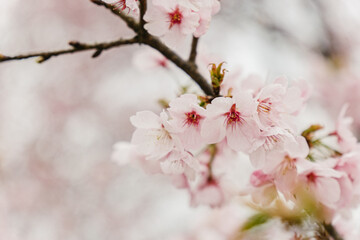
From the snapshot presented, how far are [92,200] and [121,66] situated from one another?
2.67 m

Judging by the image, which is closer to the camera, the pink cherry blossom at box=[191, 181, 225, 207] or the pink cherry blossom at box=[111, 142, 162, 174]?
the pink cherry blossom at box=[111, 142, 162, 174]

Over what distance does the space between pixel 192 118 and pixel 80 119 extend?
6.38 m

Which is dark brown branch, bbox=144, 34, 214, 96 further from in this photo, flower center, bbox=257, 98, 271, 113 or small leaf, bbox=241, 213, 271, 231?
small leaf, bbox=241, 213, 271, 231

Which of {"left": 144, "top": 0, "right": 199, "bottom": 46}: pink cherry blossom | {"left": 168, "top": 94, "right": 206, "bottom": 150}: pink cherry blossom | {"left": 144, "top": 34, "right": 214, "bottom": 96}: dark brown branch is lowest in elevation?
{"left": 168, "top": 94, "right": 206, "bottom": 150}: pink cherry blossom

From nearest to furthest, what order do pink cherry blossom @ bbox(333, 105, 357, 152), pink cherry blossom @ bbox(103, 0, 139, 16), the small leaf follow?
pink cherry blossom @ bbox(103, 0, 139, 16) → the small leaf → pink cherry blossom @ bbox(333, 105, 357, 152)

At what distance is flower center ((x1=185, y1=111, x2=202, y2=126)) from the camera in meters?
0.90

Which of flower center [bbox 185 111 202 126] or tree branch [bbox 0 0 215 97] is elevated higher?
tree branch [bbox 0 0 215 97]

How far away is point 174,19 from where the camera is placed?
94cm

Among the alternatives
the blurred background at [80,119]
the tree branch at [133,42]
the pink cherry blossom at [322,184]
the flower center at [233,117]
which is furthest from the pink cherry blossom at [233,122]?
the blurred background at [80,119]

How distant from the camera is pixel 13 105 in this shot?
636 cm

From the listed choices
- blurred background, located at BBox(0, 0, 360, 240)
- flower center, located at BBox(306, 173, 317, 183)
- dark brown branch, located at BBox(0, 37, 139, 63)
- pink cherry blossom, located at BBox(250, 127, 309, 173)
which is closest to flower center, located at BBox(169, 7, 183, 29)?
dark brown branch, located at BBox(0, 37, 139, 63)

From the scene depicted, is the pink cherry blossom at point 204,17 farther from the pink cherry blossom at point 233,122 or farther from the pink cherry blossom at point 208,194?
the pink cherry blossom at point 208,194

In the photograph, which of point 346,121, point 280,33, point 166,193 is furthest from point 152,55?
point 166,193

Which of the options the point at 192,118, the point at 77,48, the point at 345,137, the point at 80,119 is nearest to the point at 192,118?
the point at 192,118
